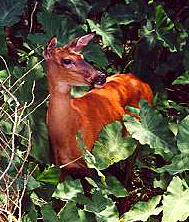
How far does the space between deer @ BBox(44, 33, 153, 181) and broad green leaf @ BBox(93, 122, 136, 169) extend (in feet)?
0.23

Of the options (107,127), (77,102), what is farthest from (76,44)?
(107,127)

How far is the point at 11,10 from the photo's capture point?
3.15m

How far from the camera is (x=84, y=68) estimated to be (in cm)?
244

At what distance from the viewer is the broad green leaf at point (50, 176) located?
253cm

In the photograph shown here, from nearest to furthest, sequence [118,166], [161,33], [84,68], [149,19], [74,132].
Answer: [84,68]
[74,132]
[118,166]
[161,33]
[149,19]

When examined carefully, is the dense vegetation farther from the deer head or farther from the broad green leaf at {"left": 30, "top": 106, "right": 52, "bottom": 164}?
the deer head

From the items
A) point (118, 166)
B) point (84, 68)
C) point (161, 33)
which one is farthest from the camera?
point (161, 33)

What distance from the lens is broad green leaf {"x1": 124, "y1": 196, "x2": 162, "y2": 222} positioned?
2.51 metres

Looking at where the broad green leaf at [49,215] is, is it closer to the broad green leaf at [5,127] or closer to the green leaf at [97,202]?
the green leaf at [97,202]

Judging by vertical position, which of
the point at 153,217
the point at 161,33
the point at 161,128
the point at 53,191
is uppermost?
the point at 161,33

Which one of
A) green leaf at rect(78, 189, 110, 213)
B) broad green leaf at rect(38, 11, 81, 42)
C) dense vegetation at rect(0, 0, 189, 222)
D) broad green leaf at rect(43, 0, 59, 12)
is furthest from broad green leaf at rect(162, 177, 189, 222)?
broad green leaf at rect(43, 0, 59, 12)

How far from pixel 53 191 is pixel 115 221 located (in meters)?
0.30

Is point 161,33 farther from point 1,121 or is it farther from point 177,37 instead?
point 1,121

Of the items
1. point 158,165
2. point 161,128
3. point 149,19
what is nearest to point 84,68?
point 161,128
